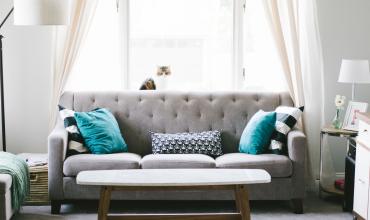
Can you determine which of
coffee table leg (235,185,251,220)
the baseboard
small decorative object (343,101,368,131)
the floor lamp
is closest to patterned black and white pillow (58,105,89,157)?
the floor lamp

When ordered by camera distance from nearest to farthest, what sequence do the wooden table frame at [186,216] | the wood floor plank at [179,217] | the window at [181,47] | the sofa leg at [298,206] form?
the wooden table frame at [186,216]
the wood floor plank at [179,217]
the sofa leg at [298,206]
the window at [181,47]

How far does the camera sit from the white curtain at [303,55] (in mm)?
5176

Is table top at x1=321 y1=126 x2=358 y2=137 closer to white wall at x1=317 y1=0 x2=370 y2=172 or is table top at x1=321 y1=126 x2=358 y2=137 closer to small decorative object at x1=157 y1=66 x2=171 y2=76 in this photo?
white wall at x1=317 y1=0 x2=370 y2=172

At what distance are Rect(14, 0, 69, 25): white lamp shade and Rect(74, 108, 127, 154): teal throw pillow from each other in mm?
753

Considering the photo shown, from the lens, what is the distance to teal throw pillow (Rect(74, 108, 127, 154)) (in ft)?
15.3

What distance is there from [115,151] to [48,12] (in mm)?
1149

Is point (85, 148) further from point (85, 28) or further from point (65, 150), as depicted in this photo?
point (85, 28)

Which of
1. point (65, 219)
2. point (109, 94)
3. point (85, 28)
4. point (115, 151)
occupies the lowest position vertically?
point (65, 219)

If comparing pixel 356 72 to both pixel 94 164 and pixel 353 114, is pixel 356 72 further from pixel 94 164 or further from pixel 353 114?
pixel 94 164

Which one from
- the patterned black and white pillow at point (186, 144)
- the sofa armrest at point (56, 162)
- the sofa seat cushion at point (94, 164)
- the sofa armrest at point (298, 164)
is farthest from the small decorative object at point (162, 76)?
the sofa armrest at point (298, 164)

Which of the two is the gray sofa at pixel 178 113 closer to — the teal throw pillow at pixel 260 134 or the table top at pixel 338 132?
the teal throw pillow at pixel 260 134

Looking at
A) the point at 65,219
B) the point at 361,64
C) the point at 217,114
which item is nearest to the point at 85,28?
the point at 217,114

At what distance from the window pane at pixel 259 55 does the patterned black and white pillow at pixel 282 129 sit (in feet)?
1.76

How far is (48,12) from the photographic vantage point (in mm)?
4484
